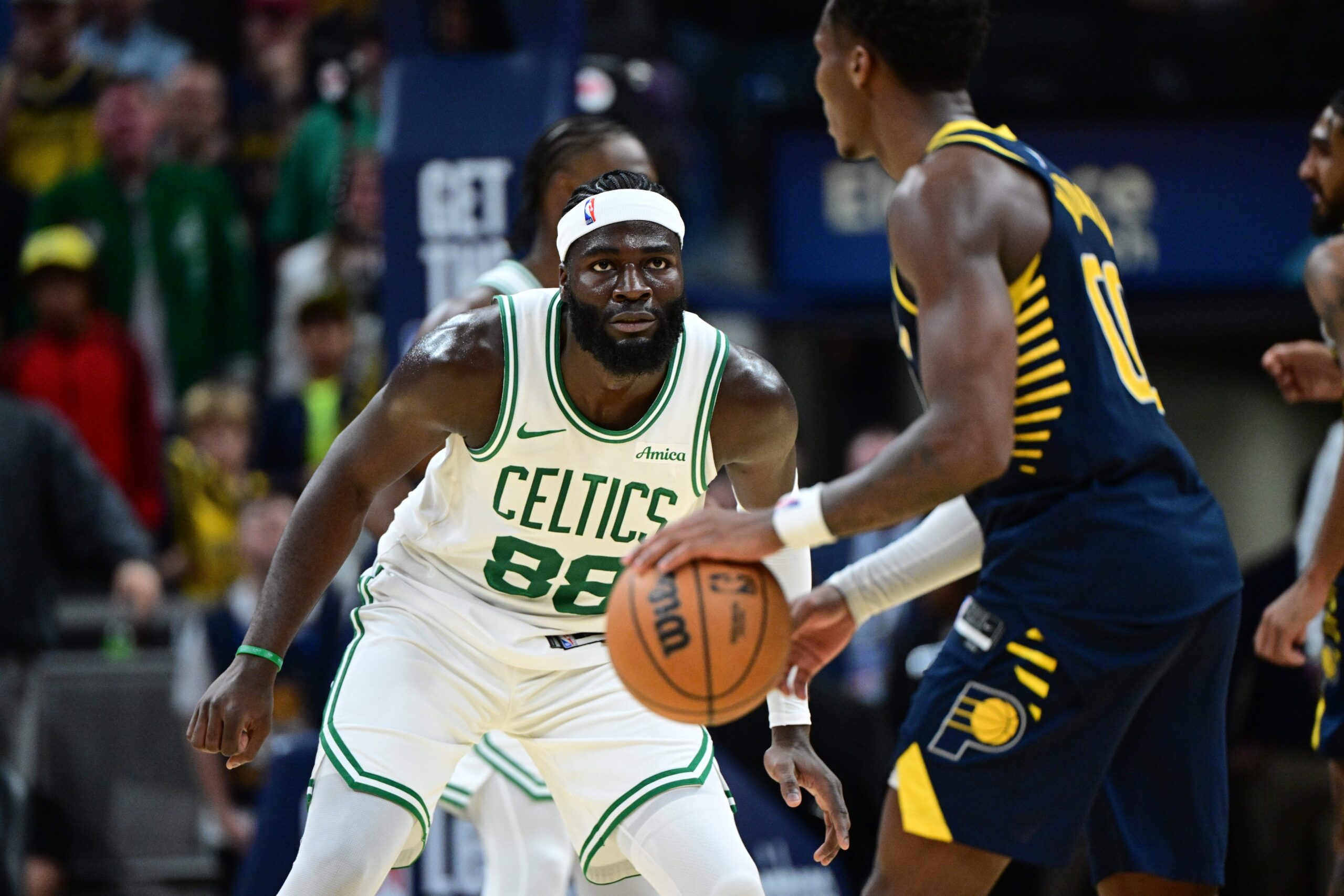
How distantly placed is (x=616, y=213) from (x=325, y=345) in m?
4.88

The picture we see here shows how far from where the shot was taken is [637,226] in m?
3.72

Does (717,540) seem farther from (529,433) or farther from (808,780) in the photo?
(808,780)

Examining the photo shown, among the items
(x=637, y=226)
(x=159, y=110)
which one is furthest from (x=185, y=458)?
(x=637, y=226)

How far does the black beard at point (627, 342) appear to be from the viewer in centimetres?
367

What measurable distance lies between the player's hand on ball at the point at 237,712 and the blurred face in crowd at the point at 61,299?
16.8 ft

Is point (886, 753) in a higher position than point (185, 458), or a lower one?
lower

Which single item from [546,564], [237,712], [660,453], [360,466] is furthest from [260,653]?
[660,453]

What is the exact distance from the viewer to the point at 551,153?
4.87 meters

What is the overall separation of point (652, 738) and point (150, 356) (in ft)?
20.4

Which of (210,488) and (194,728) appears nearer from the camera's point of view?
(194,728)

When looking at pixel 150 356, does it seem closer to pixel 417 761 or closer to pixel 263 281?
pixel 263 281

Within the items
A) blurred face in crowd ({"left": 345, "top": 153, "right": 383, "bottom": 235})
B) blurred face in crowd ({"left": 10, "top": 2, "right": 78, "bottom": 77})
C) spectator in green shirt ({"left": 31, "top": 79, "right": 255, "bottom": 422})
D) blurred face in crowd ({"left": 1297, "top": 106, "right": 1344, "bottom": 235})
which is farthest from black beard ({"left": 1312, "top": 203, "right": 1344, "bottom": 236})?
blurred face in crowd ({"left": 10, "top": 2, "right": 78, "bottom": 77})

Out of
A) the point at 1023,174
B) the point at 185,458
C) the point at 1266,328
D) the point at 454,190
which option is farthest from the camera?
the point at 1266,328

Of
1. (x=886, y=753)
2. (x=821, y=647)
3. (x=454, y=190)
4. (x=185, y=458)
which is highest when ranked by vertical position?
(x=454, y=190)
